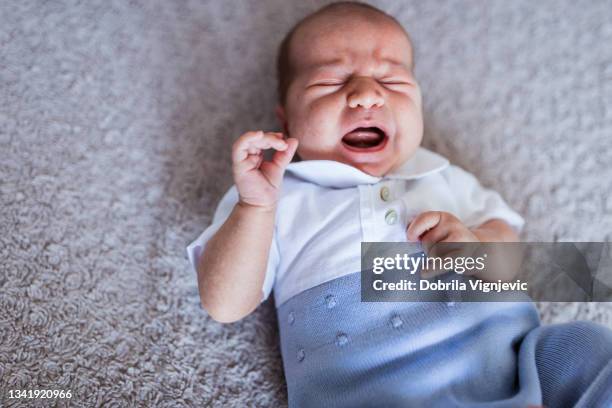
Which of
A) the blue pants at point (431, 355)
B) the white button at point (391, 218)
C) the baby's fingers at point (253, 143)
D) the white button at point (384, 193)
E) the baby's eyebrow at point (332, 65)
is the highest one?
the baby's eyebrow at point (332, 65)

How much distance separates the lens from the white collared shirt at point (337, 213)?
3.39 feet

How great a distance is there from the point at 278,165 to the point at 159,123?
1.32 ft

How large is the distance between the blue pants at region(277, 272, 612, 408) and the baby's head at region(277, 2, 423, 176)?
0.85 ft

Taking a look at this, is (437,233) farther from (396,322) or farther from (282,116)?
(282,116)

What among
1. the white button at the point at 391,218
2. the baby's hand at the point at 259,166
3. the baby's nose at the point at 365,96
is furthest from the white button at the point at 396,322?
the baby's nose at the point at 365,96

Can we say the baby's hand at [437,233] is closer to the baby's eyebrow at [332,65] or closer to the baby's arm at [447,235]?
the baby's arm at [447,235]

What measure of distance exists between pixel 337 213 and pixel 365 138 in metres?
0.17

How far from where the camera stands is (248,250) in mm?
997

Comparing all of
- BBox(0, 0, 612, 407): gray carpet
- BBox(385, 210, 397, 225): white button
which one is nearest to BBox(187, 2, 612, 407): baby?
BBox(385, 210, 397, 225): white button

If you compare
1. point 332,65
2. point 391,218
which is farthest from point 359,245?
point 332,65

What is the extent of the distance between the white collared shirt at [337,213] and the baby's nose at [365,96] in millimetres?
117

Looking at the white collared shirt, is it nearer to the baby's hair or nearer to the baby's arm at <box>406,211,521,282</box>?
the baby's arm at <box>406,211,521,282</box>

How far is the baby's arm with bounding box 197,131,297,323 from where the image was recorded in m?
0.96

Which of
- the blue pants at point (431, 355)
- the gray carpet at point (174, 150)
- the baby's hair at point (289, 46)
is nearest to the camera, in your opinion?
the blue pants at point (431, 355)
